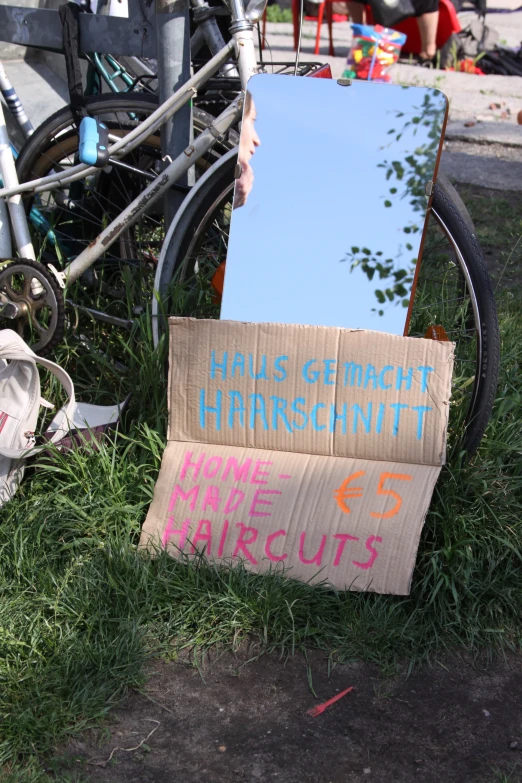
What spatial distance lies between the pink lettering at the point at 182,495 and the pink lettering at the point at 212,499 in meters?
0.03

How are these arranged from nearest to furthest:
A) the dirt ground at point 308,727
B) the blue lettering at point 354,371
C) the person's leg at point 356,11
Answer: the dirt ground at point 308,727 → the blue lettering at point 354,371 → the person's leg at point 356,11

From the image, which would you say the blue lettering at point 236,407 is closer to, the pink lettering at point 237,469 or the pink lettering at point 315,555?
the pink lettering at point 237,469

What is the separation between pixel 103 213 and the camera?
3.17 meters

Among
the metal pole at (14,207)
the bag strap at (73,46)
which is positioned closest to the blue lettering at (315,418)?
the metal pole at (14,207)

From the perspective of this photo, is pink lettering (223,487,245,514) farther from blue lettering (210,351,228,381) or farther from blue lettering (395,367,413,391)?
blue lettering (395,367,413,391)

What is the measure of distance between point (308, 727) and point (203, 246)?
1.56 metres

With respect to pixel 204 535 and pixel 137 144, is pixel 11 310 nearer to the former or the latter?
pixel 137 144

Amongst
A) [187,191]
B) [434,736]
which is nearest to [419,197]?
[187,191]

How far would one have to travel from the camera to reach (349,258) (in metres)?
2.39

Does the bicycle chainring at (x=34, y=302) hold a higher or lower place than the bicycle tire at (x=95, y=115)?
lower

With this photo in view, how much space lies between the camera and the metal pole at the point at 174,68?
2561 mm

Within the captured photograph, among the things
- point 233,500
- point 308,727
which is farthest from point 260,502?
point 308,727

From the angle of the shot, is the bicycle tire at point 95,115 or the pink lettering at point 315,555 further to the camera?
the bicycle tire at point 95,115

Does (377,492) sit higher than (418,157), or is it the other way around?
(418,157)
